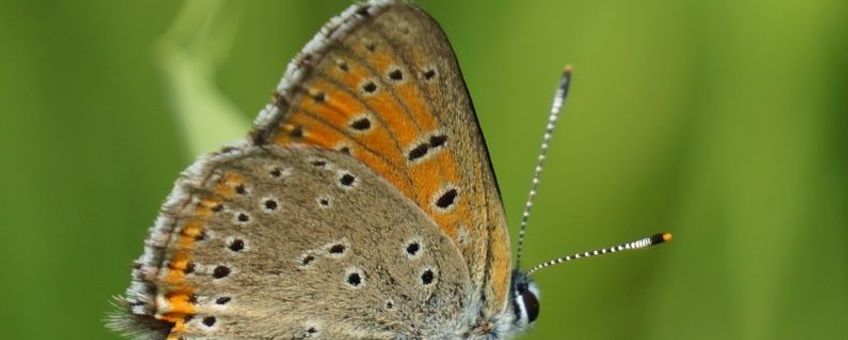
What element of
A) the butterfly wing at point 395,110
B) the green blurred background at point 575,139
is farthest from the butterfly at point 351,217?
the green blurred background at point 575,139

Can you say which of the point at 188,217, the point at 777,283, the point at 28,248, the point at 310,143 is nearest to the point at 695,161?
the point at 777,283

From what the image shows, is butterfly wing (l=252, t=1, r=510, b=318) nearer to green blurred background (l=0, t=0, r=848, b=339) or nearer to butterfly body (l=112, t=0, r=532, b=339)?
butterfly body (l=112, t=0, r=532, b=339)

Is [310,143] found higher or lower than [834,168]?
higher

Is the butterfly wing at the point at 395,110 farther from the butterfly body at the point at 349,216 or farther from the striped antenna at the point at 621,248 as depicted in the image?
the striped antenna at the point at 621,248

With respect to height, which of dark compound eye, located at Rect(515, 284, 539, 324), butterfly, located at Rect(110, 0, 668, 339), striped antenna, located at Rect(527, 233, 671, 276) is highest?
butterfly, located at Rect(110, 0, 668, 339)

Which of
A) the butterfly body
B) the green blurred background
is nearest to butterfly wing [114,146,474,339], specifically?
the butterfly body

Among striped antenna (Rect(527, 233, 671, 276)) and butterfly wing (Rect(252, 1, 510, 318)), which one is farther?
striped antenna (Rect(527, 233, 671, 276))

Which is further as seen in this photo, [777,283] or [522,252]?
[522,252]

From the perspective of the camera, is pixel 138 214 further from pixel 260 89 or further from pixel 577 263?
pixel 577 263

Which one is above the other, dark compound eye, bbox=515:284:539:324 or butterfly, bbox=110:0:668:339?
butterfly, bbox=110:0:668:339
